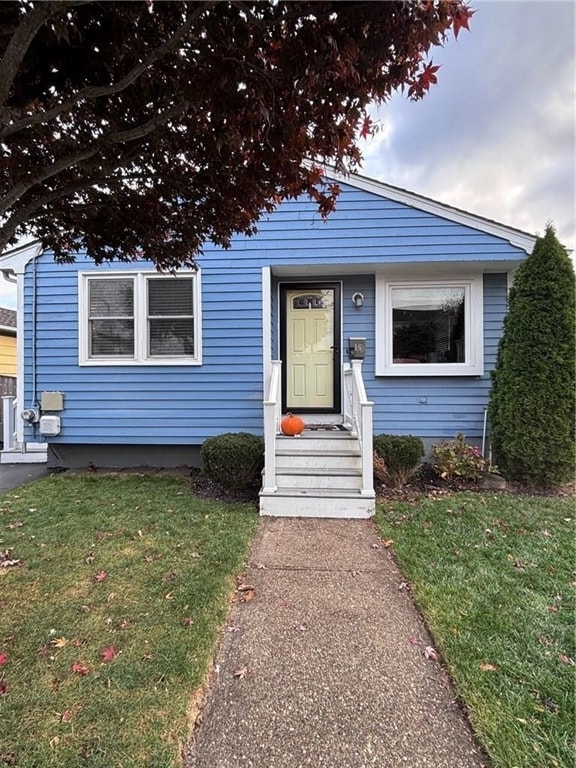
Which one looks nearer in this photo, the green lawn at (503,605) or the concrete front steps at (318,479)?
the green lawn at (503,605)

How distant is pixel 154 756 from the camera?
157cm

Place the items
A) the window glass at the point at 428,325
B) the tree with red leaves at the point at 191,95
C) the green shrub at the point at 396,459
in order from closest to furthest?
the tree with red leaves at the point at 191,95 < the green shrub at the point at 396,459 < the window glass at the point at 428,325

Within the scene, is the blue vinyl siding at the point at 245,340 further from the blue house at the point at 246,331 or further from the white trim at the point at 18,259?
the white trim at the point at 18,259

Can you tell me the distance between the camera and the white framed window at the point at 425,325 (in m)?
6.18

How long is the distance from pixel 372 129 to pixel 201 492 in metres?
4.32

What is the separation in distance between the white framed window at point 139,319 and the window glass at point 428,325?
315 centimetres

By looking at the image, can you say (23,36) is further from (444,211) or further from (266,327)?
(444,211)

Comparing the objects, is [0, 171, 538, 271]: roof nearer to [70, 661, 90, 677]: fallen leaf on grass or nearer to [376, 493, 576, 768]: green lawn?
[376, 493, 576, 768]: green lawn

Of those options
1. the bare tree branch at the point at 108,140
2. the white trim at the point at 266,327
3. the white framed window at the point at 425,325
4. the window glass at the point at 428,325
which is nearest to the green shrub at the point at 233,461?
the white trim at the point at 266,327

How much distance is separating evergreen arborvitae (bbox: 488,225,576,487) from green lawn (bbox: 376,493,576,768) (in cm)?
58

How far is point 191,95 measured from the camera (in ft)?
7.34

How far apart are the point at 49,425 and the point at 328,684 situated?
5747mm

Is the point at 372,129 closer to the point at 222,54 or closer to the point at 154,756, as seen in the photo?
the point at 222,54

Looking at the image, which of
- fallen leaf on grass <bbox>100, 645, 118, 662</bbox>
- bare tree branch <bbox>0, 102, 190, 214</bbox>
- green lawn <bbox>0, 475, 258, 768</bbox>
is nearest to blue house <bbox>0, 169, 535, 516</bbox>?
green lawn <bbox>0, 475, 258, 768</bbox>
